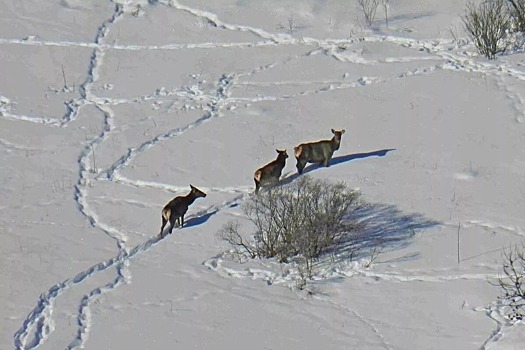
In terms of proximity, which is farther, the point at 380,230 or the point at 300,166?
the point at 300,166

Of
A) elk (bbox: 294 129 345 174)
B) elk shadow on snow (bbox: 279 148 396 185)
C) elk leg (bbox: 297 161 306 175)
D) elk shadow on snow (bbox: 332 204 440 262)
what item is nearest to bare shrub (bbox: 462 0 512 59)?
elk shadow on snow (bbox: 279 148 396 185)

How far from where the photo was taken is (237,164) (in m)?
19.6

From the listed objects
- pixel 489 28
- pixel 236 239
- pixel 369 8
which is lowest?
pixel 236 239

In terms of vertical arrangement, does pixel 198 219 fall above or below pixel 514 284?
above

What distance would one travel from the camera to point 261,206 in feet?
57.4

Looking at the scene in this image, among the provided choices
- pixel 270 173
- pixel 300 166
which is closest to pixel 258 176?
pixel 270 173

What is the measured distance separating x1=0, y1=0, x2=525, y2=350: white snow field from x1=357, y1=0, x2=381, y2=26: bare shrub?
0.20 metres

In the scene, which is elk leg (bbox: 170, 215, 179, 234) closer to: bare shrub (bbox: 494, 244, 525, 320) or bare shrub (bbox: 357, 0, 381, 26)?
bare shrub (bbox: 494, 244, 525, 320)

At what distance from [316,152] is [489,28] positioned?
5878mm

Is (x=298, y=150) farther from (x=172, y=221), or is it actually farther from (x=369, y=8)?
(x=369, y=8)

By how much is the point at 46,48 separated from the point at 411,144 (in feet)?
27.9

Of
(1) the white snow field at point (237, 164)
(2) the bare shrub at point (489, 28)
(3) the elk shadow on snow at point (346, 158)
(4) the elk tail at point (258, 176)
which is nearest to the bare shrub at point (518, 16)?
(2) the bare shrub at point (489, 28)

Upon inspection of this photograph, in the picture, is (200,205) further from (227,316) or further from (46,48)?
(46,48)

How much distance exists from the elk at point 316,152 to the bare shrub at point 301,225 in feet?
5.24
